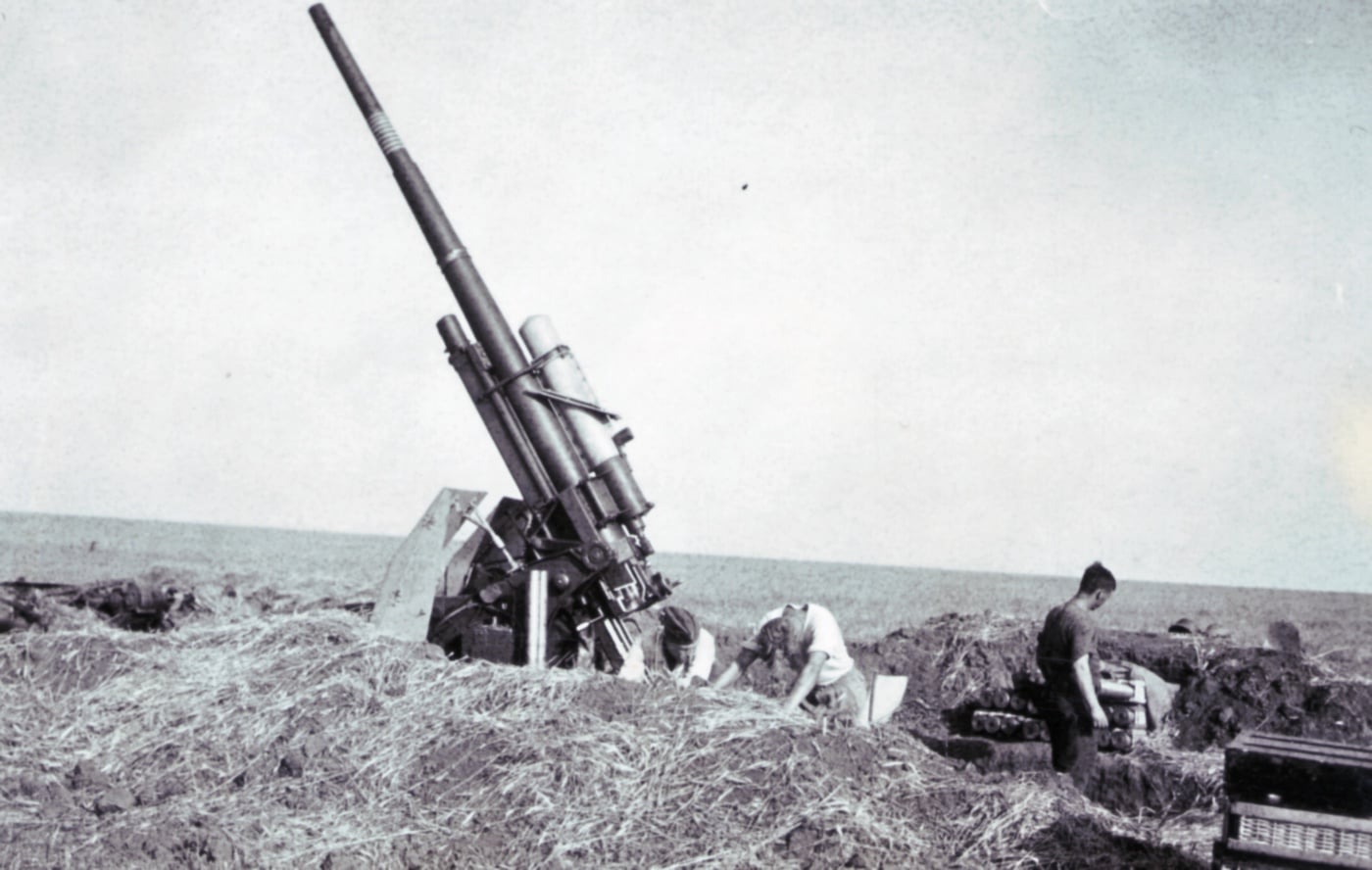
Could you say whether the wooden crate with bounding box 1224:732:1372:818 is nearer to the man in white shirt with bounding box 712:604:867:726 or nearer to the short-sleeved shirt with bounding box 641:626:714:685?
the man in white shirt with bounding box 712:604:867:726

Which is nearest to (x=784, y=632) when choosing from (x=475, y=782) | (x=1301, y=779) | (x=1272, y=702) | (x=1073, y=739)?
(x=1073, y=739)

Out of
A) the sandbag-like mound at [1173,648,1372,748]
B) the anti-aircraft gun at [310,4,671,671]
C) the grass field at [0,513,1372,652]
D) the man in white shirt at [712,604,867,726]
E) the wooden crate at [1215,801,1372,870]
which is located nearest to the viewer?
the wooden crate at [1215,801,1372,870]

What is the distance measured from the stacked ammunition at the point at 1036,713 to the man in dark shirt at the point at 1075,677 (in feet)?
0.87

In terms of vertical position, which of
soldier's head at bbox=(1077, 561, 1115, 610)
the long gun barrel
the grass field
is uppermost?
the long gun barrel

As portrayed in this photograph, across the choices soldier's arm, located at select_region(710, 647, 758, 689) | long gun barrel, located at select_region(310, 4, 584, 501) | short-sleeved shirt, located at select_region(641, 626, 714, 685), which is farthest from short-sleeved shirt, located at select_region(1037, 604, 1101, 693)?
long gun barrel, located at select_region(310, 4, 584, 501)

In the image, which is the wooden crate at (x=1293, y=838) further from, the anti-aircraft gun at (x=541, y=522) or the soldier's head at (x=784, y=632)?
the anti-aircraft gun at (x=541, y=522)

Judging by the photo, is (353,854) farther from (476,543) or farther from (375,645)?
(476,543)

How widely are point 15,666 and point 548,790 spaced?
14.2 ft

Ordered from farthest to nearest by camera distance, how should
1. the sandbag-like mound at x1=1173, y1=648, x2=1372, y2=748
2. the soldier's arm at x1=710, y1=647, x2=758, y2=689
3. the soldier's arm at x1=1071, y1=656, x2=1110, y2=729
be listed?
the sandbag-like mound at x1=1173, y1=648, x2=1372, y2=748 → the soldier's arm at x1=710, y1=647, x2=758, y2=689 → the soldier's arm at x1=1071, y1=656, x2=1110, y2=729

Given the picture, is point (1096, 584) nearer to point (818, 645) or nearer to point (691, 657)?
point (818, 645)

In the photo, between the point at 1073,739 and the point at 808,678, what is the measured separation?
1.96m

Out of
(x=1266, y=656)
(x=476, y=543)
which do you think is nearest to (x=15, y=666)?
(x=476, y=543)

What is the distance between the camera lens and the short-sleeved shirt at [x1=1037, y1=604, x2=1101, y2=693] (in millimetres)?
7723

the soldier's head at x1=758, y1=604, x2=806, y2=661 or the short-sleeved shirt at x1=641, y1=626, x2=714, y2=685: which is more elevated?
the soldier's head at x1=758, y1=604, x2=806, y2=661
